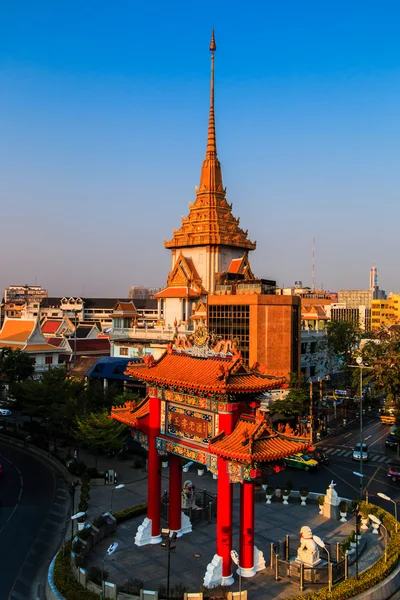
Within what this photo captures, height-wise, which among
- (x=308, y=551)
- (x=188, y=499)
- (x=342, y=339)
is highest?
(x=342, y=339)

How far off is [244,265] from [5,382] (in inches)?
1491

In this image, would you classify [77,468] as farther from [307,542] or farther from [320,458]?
[307,542]

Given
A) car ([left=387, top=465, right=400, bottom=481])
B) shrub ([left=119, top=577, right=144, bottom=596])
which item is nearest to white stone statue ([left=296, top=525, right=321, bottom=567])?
shrub ([left=119, top=577, right=144, bottom=596])

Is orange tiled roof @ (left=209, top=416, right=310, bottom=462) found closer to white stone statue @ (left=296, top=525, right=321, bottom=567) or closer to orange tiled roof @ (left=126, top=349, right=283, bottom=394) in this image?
orange tiled roof @ (left=126, top=349, right=283, bottom=394)

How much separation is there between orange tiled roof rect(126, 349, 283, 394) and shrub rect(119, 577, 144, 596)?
8187mm

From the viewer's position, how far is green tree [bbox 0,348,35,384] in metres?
63.9

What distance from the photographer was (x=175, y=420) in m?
26.3

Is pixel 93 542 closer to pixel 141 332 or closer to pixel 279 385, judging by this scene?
pixel 279 385

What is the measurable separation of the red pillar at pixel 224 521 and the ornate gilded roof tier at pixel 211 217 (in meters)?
58.9

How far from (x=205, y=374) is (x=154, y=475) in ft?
21.5

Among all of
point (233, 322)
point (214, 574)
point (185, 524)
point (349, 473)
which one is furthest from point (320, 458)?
point (214, 574)

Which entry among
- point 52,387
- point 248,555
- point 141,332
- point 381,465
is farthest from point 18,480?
point 141,332

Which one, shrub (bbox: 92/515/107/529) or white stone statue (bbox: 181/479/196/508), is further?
white stone statue (bbox: 181/479/196/508)

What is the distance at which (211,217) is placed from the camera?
8181cm
